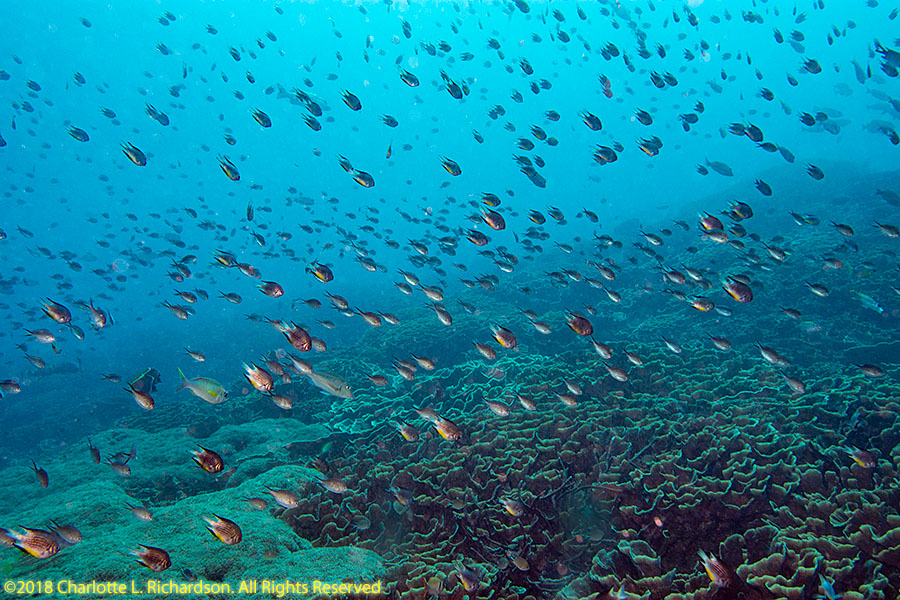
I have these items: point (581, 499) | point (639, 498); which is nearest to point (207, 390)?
point (581, 499)

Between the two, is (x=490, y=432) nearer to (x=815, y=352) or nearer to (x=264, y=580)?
(x=264, y=580)

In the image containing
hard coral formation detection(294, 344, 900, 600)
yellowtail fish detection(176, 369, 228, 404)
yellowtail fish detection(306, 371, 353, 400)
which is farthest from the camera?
yellowtail fish detection(306, 371, 353, 400)

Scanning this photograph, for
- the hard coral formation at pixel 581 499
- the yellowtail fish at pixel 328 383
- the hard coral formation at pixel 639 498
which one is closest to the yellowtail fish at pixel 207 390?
the yellowtail fish at pixel 328 383

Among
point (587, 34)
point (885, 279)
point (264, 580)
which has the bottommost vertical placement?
point (264, 580)

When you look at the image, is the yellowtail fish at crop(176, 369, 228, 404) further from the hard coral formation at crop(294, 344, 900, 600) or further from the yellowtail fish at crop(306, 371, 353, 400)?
the hard coral formation at crop(294, 344, 900, 600)

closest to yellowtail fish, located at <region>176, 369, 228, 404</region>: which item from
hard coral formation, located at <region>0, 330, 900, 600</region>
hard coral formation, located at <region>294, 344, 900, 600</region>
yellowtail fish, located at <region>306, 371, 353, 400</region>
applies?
yellowtail fish, located at <region>306, 371, 353, 400</region>

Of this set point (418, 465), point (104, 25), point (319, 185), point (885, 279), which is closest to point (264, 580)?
point (418, 465)

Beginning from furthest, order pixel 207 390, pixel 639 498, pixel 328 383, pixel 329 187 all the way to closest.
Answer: pixel 329 187 → pixel 328 383 → pixel 639 498 → pixel 207 390

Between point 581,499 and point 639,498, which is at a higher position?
point 639,498

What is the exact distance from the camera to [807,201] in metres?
23.0

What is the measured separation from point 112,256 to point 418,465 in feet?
533

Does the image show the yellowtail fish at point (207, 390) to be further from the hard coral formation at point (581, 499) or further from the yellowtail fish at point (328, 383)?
the hard coral formation at point (581, 499)

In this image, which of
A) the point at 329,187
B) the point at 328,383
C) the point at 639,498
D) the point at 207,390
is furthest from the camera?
the point at 329,187

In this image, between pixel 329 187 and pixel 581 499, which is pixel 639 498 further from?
pixel 329 187
